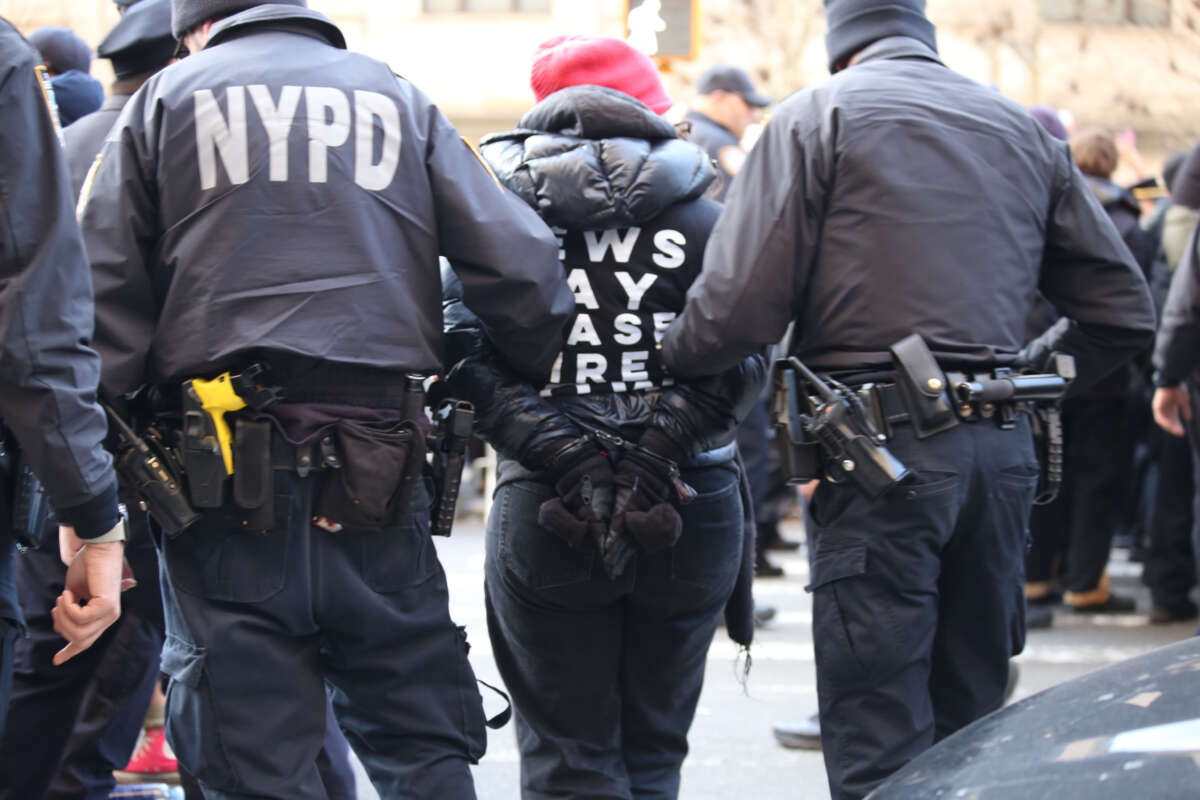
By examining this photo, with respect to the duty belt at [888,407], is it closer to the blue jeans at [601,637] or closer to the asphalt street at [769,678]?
the blue jeans at [601,637]

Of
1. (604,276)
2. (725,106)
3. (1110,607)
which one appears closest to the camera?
(604,276)

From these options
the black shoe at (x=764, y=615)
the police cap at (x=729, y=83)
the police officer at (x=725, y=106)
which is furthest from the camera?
the police cap at (x=729, y=83)

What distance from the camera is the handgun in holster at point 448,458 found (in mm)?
3080

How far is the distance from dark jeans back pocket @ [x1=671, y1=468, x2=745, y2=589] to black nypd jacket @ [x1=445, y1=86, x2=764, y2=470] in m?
0.12

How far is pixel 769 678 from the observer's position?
19.5 ft

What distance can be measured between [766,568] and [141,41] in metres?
4.82

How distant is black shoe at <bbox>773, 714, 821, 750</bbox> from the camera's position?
5000mm

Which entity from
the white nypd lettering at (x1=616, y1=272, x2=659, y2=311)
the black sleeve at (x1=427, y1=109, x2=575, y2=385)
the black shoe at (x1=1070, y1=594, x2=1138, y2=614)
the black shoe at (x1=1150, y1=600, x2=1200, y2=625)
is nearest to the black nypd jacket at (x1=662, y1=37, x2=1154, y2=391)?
the white nypd lettering at (x1=616, y1=272, x2=659, y2=311)

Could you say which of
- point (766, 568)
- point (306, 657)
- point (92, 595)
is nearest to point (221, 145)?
point (92, 595)

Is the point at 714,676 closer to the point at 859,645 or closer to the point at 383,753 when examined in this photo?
the point at 859,645

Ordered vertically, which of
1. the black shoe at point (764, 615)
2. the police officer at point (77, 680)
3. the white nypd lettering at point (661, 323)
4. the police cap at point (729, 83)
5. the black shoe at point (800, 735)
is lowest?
the black shoe at point (764, 615)

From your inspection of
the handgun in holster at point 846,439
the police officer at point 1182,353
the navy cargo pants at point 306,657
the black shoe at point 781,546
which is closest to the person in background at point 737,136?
the black shoe at point 781,546

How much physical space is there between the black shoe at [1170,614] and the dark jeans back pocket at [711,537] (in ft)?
13.8

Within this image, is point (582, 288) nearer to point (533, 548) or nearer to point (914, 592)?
point (533, 548)
